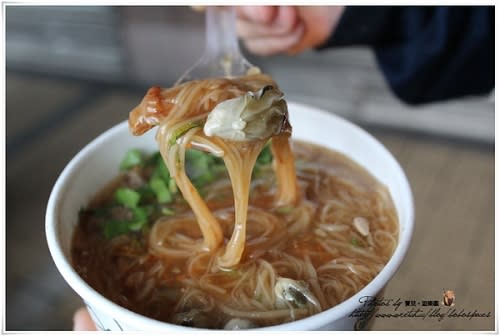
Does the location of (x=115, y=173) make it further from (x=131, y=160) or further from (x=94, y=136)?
(x=94, y=136)

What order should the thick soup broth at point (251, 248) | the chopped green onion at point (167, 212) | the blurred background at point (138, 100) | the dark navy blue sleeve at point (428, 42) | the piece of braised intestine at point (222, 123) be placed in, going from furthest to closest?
the dark navy blue sleeve at point (428, 42) < the blurred background at point (138, 100) < the chopped green onion at point (167, 212) < the thick soup broth at point (251, 248) < the piece of braised intestine at point (222, 123)

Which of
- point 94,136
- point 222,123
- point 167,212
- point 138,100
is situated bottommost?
point 138,100

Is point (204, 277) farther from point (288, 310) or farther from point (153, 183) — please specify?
point (153, 183)

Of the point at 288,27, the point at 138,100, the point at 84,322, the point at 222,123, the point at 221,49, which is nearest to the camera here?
the point at 222,123

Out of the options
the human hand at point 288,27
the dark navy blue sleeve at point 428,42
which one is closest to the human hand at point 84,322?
the human hand at point 288,27

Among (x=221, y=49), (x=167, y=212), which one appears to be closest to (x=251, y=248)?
(x=167, y=212)

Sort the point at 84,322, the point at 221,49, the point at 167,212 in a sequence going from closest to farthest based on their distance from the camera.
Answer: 1. the point at 84,322
2. the point at 167,212
3. the point at 221,49

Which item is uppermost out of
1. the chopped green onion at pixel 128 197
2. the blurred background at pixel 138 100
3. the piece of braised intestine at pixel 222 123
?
the piece of braised intestine at pixel 222 123

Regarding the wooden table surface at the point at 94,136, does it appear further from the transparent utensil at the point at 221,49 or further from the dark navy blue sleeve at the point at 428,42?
the transparent utensil at the point at 221,49
